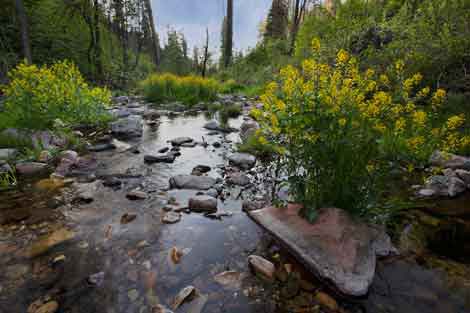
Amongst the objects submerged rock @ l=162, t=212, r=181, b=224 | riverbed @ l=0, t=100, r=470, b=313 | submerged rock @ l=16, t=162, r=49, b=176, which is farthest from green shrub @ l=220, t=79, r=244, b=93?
submerged rock @ l=162, t=212, r=181, b=224

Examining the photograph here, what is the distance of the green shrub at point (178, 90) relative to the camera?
38.7ft

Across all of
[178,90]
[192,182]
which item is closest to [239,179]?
[192,182]

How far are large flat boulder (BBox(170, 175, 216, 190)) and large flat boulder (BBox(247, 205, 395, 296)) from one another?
4.14ft

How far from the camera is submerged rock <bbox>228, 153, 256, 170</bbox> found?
4210mm

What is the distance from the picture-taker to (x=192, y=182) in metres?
3.51

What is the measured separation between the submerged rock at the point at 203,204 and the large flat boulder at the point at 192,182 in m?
0.49

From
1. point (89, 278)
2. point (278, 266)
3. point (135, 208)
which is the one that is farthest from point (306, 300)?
point (135, 208)

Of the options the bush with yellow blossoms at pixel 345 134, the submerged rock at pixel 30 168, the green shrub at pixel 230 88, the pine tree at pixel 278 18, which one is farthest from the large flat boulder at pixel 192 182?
the pine tree at pixel 278 18

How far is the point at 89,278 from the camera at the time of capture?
188 cm

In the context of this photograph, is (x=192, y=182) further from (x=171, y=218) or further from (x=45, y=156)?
(x=45, y=156)

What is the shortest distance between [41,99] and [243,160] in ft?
12.8

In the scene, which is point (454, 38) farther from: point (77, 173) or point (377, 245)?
point (77, 173)

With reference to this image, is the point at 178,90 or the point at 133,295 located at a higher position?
the point at 178,90

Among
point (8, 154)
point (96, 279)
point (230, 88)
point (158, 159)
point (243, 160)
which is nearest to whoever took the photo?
point (96, 279)
